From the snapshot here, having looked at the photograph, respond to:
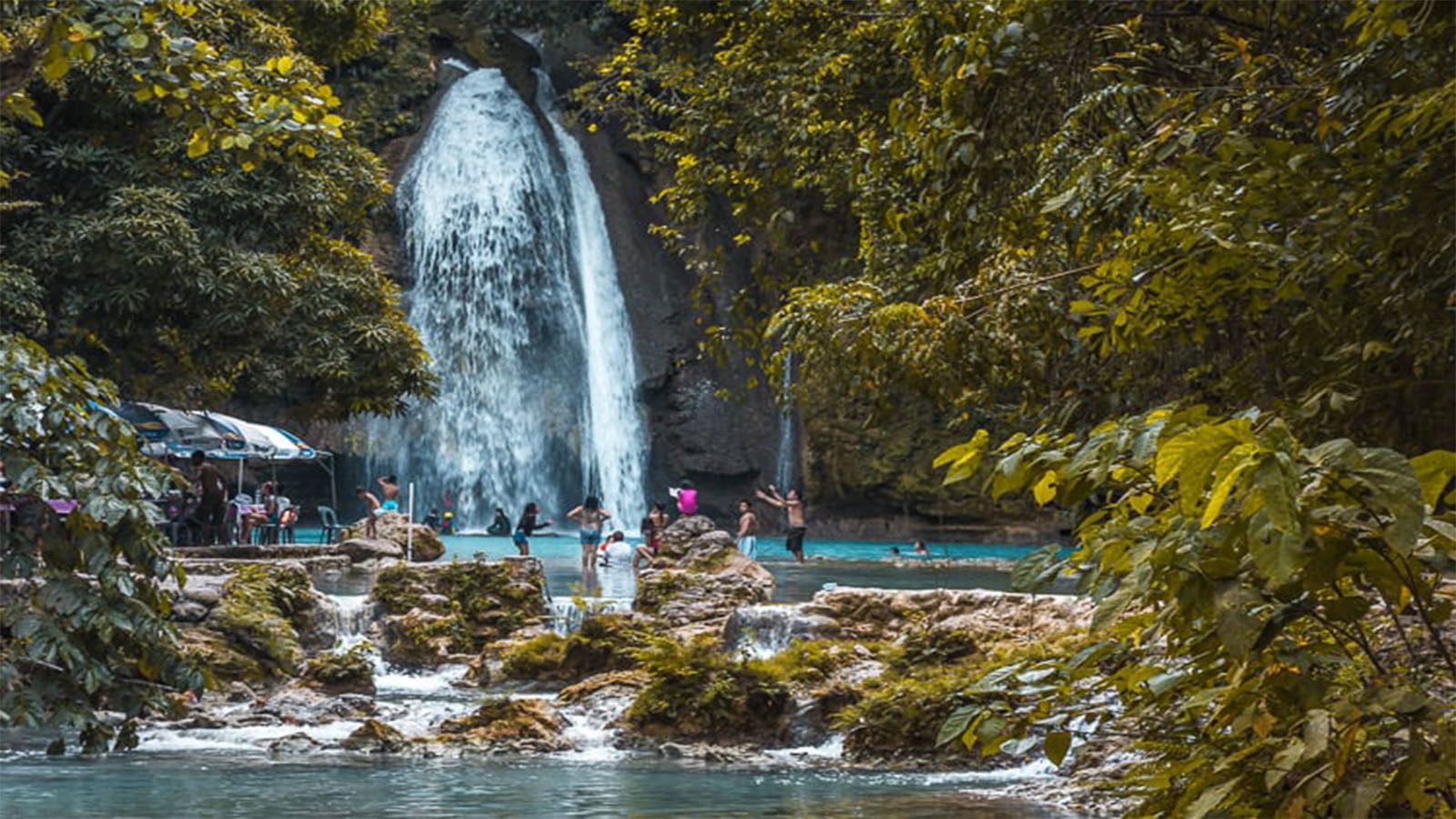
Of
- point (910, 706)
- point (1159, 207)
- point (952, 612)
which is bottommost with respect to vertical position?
point (910, 706)

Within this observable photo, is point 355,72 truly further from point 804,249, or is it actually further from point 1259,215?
point 1259,215

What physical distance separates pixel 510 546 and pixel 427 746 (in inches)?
875

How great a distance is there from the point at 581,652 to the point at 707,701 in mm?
3173

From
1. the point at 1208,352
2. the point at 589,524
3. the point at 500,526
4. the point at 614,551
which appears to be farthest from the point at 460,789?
the point at 500,526

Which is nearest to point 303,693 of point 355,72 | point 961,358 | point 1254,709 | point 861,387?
point 861,387

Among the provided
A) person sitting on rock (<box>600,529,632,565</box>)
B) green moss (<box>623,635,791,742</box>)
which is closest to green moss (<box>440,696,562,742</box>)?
green moss (<box>623,635,791,742</box>)

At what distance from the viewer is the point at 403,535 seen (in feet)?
87.1

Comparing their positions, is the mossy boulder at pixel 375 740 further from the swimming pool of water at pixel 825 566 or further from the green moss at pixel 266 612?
the swimming pool of water at pixel 825 566

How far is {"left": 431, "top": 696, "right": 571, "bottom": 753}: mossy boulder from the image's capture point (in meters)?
12.5

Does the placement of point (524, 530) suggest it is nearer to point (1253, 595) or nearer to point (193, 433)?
point (193, 433)

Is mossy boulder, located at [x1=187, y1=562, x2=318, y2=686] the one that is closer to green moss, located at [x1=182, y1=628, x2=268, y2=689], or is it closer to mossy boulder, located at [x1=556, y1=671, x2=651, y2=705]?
green moss, located at [x1=182, y1=628, x2=268, y2=689]

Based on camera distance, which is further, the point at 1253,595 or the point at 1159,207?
the point at 1159,207

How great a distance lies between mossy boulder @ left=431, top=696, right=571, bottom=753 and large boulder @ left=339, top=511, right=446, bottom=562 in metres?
13.2

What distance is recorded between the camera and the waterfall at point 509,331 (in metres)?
39.3
